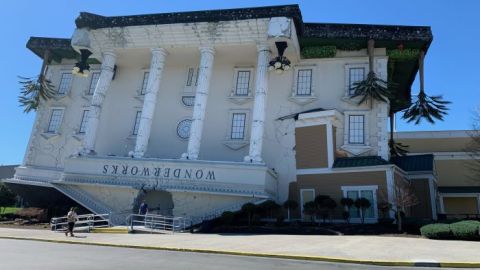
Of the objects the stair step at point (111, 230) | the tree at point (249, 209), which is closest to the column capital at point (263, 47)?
the tree at point (249, 209)

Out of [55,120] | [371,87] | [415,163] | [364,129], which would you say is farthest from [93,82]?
[415,163]

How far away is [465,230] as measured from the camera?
16938 millimetres

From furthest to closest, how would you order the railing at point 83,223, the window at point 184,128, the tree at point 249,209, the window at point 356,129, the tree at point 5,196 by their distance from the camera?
the tree at point 5,196, the window at point 184,128, the window at point 356,129, the tree at point 249,209, the railing at point 83,223

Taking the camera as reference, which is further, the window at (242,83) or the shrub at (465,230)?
the window at (242,83)

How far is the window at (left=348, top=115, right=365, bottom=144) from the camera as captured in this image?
98.1ft

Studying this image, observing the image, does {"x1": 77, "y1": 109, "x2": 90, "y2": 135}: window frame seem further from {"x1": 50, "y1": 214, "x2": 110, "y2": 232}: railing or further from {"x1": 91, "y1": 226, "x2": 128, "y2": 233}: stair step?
{"x1": 91, "y1": 226, "x2": 128, "y2": 233}: stair step

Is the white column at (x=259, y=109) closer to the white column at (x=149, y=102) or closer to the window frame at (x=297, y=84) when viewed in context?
the window frame at (x=297, y=84)

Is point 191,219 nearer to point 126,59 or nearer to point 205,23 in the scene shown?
point 205,23

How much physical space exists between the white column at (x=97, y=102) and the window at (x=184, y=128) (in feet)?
21.1

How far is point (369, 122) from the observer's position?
2994 cm

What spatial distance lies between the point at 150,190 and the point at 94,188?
4.16 meters

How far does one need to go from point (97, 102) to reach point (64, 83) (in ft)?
31.5

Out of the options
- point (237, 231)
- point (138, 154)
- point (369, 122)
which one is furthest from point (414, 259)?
point (138, 154)

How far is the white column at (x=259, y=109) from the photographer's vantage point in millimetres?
27844
